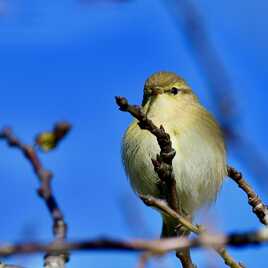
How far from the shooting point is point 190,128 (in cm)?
538

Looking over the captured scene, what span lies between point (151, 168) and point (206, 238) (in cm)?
433

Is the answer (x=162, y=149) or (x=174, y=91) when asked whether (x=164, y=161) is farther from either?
(x=174, y=91)

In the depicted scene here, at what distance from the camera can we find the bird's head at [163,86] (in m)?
5.73

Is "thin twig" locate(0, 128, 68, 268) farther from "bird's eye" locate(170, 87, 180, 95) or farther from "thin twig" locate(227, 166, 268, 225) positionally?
"bird's eye" locate(170, 87, 180, 95)

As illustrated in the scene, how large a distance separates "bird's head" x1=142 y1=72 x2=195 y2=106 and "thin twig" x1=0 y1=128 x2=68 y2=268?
402cm

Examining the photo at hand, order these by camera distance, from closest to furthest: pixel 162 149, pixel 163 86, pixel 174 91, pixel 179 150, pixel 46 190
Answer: pixel 46 190
pixel 162 149
pixel 179 150
pixel 163 86
pixel 174 91

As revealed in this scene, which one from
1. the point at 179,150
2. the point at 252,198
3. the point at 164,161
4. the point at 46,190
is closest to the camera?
the point at 46,190

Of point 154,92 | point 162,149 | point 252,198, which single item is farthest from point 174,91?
point 162,149

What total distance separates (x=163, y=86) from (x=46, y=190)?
443cm

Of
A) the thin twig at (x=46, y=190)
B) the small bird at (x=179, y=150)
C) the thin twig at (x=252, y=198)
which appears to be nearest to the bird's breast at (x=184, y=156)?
the small bird at (x=179, y=150)

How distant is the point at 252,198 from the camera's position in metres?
3.48

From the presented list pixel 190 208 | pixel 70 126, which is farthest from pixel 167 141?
pixel 190 208

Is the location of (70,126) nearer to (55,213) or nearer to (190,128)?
(55,213)

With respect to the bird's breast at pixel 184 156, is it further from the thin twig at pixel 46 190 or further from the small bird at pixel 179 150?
the thin twig at pixel 46 190
